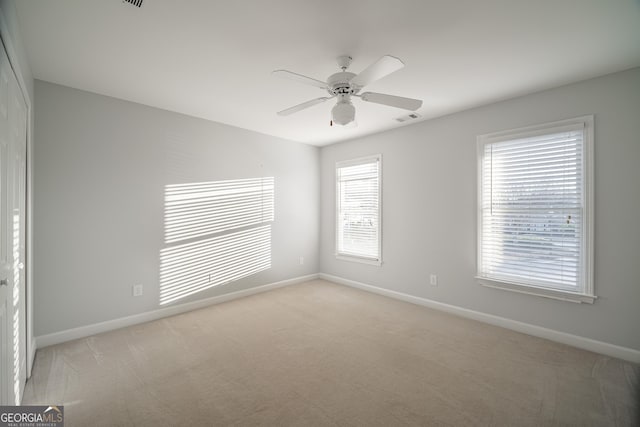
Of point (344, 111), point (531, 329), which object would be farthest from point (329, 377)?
point (531, 329)

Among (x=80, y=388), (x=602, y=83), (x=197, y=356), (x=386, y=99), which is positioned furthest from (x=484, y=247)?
(x=80, y=388)

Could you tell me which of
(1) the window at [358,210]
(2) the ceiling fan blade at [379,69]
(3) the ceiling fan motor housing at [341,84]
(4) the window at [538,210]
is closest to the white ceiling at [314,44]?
(3) the ceiling fan motor housing at [341,84]

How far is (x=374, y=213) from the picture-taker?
4723 millimetres

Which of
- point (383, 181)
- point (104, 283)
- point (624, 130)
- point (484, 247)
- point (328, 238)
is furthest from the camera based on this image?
point (328, 238)

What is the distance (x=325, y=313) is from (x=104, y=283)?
2.59 meters

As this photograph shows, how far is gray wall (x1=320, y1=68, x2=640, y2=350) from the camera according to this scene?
8.55 feet

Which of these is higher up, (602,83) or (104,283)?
(602,83)

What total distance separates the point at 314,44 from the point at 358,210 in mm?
3121

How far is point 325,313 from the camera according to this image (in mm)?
3732

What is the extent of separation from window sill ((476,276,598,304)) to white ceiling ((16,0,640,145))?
213 cm

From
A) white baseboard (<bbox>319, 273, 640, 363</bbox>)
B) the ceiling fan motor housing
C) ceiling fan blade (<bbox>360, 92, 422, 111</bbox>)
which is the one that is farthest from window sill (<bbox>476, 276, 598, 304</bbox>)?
the ceiling fan motor housing

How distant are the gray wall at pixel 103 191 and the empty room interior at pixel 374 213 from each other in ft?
0.07

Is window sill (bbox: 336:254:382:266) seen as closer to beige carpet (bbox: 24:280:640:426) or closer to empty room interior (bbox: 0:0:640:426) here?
empty room interior (bbox: 0:0:640:426)

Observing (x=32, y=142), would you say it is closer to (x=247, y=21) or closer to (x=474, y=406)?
(x=247, y=21)
